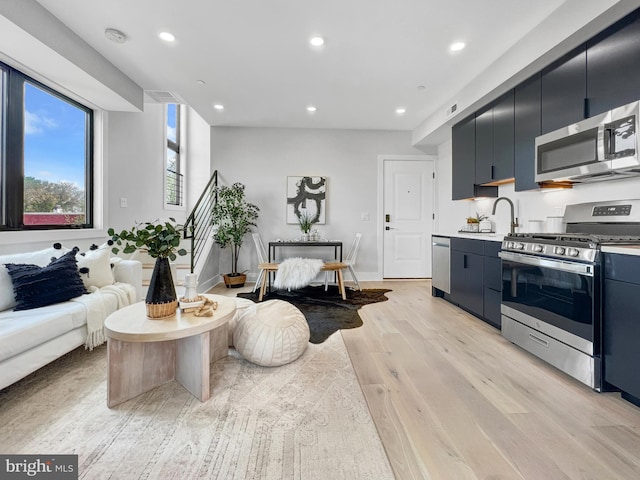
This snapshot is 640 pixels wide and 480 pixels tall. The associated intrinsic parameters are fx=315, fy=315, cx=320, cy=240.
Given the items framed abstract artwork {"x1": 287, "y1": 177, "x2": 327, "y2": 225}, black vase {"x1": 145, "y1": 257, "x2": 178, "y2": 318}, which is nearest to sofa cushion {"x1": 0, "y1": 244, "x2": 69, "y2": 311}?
black vase {"x1": 145, "y1": 257, "x2": 178, "y2": 318}

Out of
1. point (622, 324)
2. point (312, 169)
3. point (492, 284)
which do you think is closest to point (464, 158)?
point (492, 284)

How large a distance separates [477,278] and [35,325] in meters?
3.51

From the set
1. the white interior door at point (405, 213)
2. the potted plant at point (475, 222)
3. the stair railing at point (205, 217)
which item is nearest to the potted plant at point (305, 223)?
the white interior door at point (405, 213)

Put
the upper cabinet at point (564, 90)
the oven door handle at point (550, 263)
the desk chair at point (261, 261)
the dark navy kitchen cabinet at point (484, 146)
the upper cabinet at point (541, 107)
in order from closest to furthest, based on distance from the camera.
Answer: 1. the oven door handle at point (550, 263)
2. the upper cabinet at point (541, 107)
3. the upper cabinet at point (564, 90)
4. the dark navy kitchen cabinet at point (484, 146)
5. the desk chair at point (261, 261)

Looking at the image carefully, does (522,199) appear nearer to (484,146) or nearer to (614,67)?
(484,146)

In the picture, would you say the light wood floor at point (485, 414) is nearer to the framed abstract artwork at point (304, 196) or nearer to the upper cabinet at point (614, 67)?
the upper cabinet at point (614, 67)

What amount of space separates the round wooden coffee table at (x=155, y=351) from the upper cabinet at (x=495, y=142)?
302cm

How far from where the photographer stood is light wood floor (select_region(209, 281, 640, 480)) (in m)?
1.28

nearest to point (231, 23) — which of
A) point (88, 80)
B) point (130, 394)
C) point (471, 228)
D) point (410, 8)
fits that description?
point (410, 8)

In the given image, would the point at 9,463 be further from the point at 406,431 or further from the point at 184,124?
the point at 184,124

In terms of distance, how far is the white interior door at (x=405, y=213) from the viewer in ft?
17.5

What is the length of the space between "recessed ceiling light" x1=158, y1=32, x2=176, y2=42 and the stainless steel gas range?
3.29 metres

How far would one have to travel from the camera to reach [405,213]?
17.5ft

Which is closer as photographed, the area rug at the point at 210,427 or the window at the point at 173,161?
the area rug at the point at 210,427
